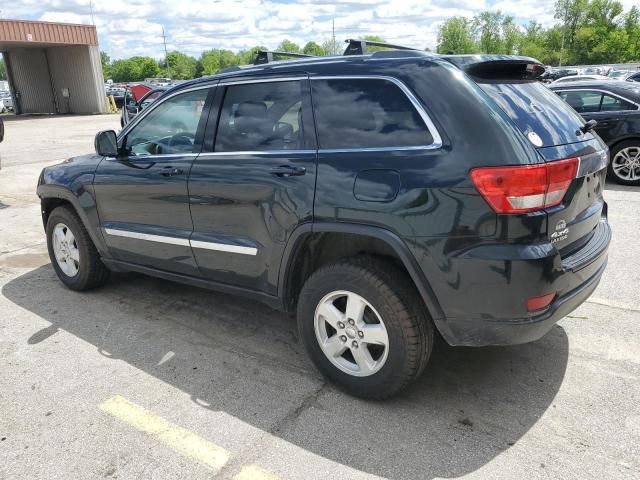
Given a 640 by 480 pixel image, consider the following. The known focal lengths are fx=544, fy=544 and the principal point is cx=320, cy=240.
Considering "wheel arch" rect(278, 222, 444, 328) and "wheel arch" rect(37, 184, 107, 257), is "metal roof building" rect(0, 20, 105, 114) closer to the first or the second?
"wheel arch" rect(37, 184, 107, 257)

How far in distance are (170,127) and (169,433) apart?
2210 mm

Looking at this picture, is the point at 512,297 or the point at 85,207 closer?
the point at 512,297

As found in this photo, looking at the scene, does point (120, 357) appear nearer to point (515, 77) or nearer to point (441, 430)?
point (441, 430)

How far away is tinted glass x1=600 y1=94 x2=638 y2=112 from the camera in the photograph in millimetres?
8219

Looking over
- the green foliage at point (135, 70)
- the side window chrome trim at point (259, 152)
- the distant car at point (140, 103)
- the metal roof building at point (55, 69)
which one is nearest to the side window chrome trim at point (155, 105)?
the side window chrome trim at point (259, 152)

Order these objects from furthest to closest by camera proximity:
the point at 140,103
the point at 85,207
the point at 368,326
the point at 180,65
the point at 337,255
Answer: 1. the point at 180,65
2. the point at 140,103
3. the point at 85,207
4. the point at 337,255
5. the point at 368,326

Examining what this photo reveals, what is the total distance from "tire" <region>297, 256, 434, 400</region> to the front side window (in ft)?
4.72

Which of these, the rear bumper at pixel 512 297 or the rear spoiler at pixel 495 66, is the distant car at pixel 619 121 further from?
the rear bumper at pixel 512 297

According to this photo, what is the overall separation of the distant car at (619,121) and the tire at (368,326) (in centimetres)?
687

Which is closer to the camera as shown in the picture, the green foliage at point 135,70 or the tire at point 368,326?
the tire at point 368,326

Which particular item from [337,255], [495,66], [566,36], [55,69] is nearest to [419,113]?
[495,66]

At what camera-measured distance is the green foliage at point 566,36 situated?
7788 cm

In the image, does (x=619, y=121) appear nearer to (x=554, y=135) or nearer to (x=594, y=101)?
(x=594, y=101)

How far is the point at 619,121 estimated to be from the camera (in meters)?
8.16
